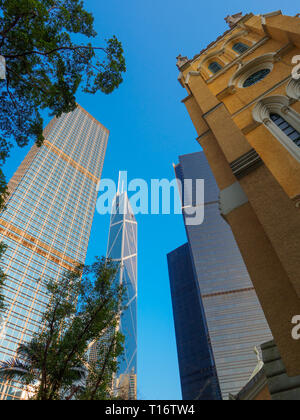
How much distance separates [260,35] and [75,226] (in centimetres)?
8065

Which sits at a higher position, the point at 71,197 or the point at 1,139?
the point at 71,197

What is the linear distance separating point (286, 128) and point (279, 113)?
973 mm

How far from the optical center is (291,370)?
5.85m

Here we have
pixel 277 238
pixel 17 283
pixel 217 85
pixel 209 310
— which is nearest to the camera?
pixel 277 238

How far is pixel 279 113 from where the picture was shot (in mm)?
10352

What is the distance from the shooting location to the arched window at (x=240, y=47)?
15.5 metres

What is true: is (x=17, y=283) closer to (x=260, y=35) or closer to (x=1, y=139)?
(x=1, y=139)

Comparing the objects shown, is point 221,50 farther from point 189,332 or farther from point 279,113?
point 189,332

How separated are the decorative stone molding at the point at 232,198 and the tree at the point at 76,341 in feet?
22.0

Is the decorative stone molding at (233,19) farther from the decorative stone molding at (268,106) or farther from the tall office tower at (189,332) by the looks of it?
the tall office tower at (189,332)

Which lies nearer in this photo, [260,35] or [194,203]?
[260,35]

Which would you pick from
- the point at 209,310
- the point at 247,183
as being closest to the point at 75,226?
the point at 209,310

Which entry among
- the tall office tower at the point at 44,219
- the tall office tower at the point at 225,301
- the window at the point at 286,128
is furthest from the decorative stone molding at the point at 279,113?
the tall office tower at the point at 225,301
